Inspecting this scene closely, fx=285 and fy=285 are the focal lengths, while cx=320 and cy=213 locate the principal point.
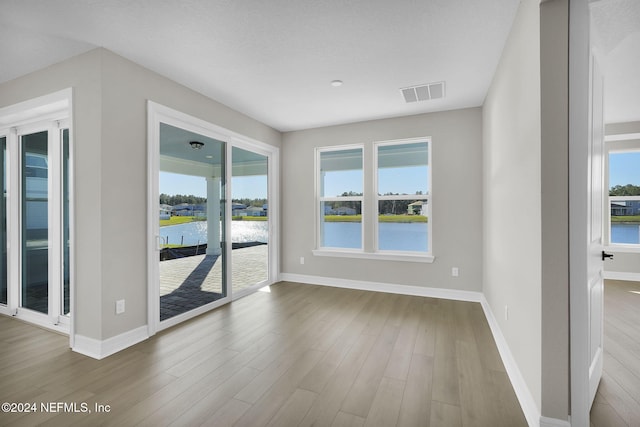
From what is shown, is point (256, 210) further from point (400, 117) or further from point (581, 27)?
point (581, 27)

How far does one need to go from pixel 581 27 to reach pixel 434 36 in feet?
3.49

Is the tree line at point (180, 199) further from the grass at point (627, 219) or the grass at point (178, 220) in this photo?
the grass at point (627, 219)

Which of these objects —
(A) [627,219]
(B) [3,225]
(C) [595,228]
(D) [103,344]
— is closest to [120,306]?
(D) [103,344]

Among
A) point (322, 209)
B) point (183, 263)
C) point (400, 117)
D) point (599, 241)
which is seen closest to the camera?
point (599, 241)

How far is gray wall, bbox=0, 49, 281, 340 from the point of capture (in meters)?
2.48

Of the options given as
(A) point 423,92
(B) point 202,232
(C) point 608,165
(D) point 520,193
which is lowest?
(B) point 202,232

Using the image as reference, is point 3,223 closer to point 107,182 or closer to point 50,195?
point 50,195

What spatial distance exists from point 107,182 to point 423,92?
3454 millimetres

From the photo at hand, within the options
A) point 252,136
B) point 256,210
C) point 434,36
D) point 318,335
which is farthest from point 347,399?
point 252,136

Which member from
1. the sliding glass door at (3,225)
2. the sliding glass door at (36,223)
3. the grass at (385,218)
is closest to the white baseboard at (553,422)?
the grass at (385,218)

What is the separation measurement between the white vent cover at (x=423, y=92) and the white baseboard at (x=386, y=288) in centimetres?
265

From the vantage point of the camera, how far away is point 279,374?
7.23ft

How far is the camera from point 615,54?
106 inches

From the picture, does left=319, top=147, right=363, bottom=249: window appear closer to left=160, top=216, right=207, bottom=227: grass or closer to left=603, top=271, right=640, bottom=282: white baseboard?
left=160, top=216, right=207, bottom=227: grass
